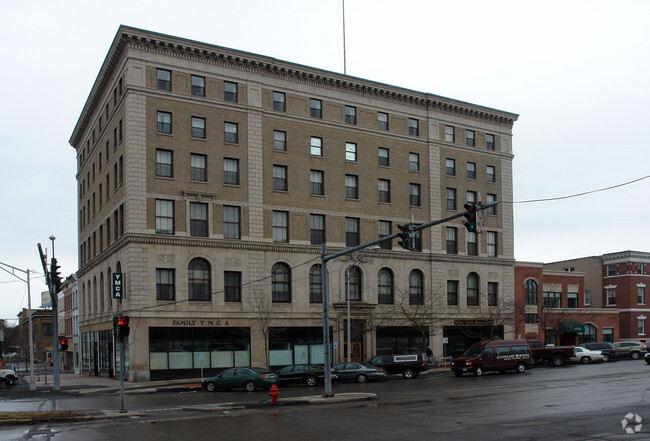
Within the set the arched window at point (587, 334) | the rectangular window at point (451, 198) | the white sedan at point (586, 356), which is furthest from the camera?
the arched window at point (587, 334)

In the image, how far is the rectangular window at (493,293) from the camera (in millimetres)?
61850

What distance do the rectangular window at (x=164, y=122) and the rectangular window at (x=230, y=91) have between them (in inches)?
177

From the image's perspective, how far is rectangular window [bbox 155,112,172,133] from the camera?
47062 mm

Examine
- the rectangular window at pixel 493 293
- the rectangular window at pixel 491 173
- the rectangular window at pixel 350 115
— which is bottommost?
the rectangular window at pixel 493 293

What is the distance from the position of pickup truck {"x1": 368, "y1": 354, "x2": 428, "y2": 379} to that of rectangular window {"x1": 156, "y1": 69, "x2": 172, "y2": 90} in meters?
23.3

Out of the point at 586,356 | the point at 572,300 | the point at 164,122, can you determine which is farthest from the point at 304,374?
the point at 572,300

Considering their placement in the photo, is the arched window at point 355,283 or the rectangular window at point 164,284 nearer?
the rectangular window at point 164,284

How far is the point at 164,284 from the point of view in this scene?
4606 centimetres

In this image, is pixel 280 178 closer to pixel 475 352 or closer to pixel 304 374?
pixel 304 374

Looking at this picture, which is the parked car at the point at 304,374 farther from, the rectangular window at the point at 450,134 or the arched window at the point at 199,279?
the rectangular window at the point at 450,134

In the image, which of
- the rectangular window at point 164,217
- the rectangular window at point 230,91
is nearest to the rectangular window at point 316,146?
the rectangular window at point 230,91

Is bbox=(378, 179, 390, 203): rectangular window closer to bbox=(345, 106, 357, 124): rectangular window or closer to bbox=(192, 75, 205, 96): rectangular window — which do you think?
bbox=(345, 106, 357, 124): rectangular window

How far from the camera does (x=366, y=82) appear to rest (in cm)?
5578

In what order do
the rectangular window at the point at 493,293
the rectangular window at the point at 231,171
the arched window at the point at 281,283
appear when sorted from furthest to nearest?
the rectangular window at the point at 493,293 → the arched window at the point at 281,283 → the rectangular window at the point at 231,171
